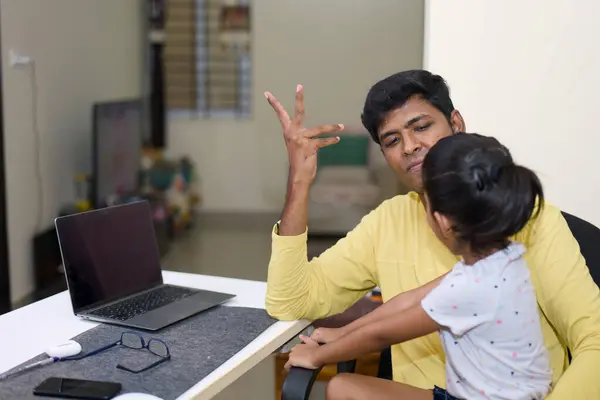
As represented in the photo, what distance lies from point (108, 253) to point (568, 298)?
1.03 metres

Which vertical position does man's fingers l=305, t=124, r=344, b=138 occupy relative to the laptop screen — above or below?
above

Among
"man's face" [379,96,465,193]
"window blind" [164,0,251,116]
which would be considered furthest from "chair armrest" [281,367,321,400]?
"window blind" [164,0,251,116]

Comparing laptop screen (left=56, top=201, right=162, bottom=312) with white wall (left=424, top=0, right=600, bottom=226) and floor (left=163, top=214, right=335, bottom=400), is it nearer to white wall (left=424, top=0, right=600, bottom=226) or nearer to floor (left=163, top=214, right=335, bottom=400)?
white wall (left=424, top=0, right=600, bottom=226)

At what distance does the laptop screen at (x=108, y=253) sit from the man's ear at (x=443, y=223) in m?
0.81

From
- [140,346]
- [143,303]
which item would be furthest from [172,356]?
[143,303]

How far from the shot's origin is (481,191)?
4.30 feet

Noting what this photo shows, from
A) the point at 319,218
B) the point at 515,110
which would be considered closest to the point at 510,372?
the point at 515,110

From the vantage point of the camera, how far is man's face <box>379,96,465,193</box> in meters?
1.64

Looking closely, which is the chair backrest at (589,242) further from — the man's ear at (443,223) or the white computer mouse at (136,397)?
the white computer mouse at (136,397)

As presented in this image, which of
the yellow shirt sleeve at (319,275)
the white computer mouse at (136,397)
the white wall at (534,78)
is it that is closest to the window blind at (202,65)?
the white wall at (534,78)

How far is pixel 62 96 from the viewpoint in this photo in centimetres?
463

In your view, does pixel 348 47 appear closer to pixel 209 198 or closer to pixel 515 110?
pixel 209 198

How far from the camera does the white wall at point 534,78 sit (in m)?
2.07

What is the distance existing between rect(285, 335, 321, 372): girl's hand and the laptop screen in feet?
1.49
